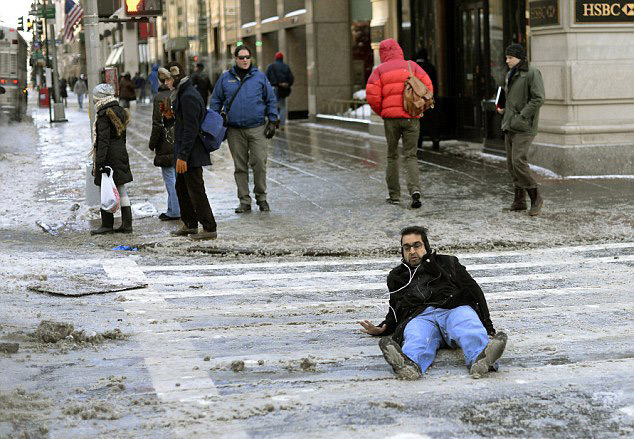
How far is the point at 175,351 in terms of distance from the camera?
23.0 ft

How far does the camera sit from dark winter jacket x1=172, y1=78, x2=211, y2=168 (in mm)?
11977

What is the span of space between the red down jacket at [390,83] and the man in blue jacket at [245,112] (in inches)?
50.2

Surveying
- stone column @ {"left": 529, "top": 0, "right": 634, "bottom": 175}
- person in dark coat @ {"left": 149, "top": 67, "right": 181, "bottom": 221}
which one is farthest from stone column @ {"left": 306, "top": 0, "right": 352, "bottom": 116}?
person in dark coat @ {"left": 149, "top": 67, "right": 181, "bottom": 221}

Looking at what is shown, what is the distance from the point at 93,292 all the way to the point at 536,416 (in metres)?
4.67

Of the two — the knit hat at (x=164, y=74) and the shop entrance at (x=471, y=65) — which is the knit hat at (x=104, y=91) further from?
the shop entrance at (x=471, y=65)

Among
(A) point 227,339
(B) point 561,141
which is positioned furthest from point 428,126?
(A) point 227,339

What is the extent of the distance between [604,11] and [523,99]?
13.7 feet

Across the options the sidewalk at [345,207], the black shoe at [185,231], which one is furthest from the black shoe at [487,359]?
the black shoe at [185,231]

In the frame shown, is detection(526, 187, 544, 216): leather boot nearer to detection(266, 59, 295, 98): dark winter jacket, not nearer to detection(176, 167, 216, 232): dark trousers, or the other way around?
detection(176, 167, 216, 232): dark trousers

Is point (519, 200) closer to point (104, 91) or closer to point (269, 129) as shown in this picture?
point (269, 129)

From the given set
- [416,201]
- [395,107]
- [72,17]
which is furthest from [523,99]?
[72,17]

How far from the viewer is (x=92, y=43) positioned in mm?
15297

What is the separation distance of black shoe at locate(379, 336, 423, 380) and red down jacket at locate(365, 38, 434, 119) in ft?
25.0

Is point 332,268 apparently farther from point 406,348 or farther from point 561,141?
point 561,141
